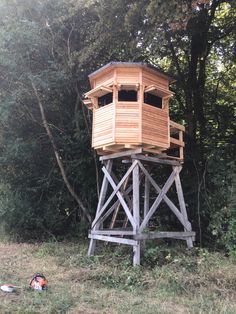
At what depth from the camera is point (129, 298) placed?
645cm

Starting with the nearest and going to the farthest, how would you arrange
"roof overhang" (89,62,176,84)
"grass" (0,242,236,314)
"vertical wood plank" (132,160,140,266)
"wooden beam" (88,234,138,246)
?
"grass" (0,242,236,314), "vertical wood plank" (132,160,140,266), "wooden beam" (88,234,138,246), "roof overhang" (89,62,176,84)

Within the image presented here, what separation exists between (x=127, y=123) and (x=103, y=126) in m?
0.80

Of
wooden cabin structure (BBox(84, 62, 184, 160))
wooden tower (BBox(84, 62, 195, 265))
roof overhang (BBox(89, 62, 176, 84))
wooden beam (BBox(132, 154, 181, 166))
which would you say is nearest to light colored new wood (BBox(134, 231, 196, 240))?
wooden tower (BBox(84, 62, 195, 265))

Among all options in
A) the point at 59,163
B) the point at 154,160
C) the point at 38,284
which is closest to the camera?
the point at 38,284

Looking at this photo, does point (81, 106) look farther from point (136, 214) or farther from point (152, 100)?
point (136, 214)

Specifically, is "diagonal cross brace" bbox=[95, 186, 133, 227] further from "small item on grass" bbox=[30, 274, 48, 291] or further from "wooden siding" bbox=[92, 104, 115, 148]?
"small item on grass" bbox=[30, 274, 48, 291]

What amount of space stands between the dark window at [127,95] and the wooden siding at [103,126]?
0.57 meters

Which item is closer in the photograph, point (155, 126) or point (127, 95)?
point (155, 126)

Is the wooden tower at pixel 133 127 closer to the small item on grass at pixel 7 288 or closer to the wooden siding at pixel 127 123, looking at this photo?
the wooden siding at pixel 127 123

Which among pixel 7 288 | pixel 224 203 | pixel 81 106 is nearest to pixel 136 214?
pixel 224 203

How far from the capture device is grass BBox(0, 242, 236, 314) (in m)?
5.89

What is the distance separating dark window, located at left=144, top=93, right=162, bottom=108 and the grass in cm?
386

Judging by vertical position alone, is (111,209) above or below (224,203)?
below

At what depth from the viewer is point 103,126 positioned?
988cm
